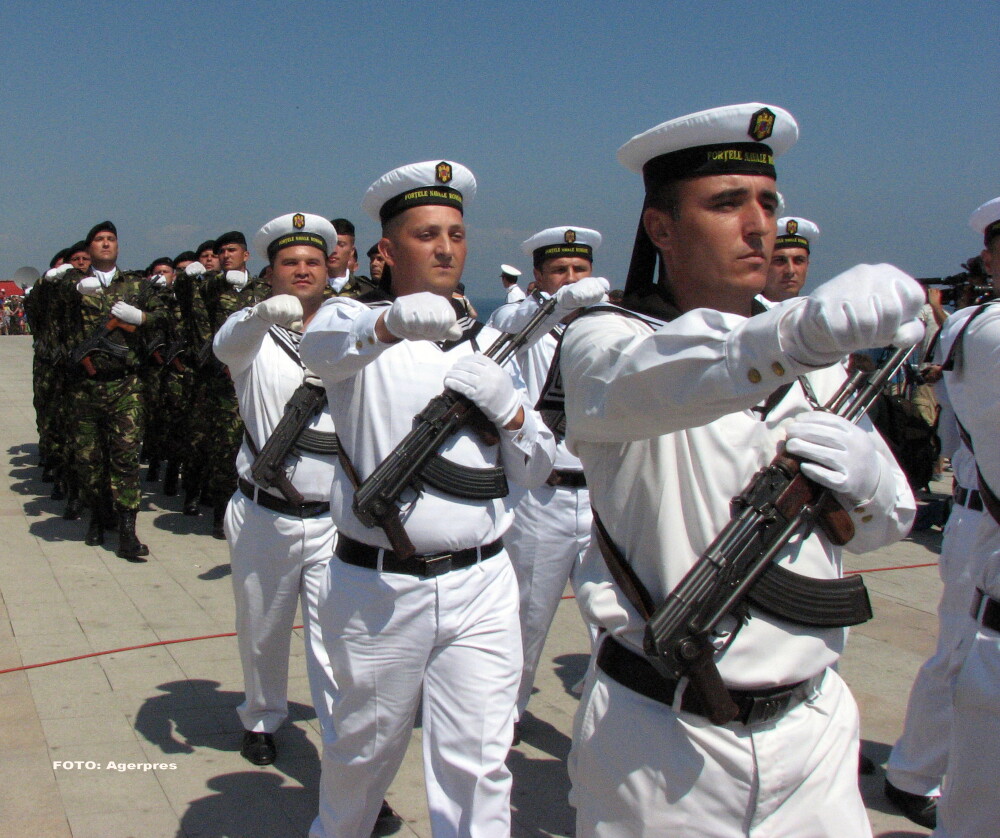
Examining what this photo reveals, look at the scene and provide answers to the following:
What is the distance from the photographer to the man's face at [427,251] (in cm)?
351

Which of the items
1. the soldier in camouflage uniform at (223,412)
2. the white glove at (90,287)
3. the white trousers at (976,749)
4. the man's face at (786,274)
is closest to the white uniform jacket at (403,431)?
the white trousers at (976,749)

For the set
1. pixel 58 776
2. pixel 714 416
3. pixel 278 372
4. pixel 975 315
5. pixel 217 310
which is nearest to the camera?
pixel 714 416

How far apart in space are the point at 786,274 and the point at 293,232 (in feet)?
7.95

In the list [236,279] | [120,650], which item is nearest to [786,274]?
[120,650]

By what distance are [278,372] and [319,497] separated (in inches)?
26.5

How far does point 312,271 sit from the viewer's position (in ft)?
15.7

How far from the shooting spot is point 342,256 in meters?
8.23

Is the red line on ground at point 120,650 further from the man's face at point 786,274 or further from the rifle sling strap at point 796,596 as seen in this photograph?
the rifle sling strap at point 796,596

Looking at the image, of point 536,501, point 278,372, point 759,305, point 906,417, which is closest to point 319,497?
point 278,372

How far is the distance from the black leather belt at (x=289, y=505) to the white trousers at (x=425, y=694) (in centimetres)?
108

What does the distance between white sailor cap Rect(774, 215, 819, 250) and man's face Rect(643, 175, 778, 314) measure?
2.97 metres

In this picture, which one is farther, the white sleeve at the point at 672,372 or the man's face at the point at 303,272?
the man's face at the point at 303,272

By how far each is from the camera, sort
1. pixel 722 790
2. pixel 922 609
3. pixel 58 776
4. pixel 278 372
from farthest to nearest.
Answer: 1. pixel 922 609
2. pixel 278 372
3. pixel 58 776
4. pixel 722 790

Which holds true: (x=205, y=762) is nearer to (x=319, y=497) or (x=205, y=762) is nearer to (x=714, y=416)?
(x=319, y=497)
